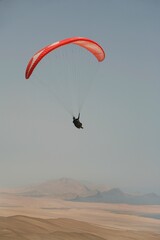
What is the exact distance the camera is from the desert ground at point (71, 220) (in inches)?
213

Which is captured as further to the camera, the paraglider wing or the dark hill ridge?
the dark hill ridge

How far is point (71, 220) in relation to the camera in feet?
19.1

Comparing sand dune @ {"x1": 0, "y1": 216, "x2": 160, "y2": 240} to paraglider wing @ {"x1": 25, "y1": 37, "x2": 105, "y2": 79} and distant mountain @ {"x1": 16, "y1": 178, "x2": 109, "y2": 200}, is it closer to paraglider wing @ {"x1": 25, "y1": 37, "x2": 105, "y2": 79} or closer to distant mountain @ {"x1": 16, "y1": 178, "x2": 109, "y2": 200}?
distant mountain @ {"x1": 16, "y1": 178, "x2": 109, "y2": 200}

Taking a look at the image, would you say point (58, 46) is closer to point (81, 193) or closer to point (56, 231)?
point (56, 231)

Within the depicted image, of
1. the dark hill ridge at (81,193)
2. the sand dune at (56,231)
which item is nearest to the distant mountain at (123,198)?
the dark hill ridge at (81,193)

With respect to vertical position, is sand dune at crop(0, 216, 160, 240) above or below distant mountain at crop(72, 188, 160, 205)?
below

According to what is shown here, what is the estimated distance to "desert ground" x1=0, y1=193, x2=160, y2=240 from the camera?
5422 mm

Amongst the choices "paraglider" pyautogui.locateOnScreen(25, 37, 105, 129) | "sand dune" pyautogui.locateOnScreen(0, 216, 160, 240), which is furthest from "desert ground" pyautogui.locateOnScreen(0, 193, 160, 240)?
"paraglider" pyautogui.locateOnScreen(25, 37, 105, 129)

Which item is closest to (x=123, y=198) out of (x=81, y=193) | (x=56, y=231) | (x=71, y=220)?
(x=81, y=193)

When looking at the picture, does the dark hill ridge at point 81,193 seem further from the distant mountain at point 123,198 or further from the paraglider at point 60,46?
the paraglider at point 60,46

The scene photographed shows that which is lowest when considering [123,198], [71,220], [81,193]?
[71,220]

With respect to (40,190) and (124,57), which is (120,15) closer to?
(124,57)

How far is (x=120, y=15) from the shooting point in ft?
20.1

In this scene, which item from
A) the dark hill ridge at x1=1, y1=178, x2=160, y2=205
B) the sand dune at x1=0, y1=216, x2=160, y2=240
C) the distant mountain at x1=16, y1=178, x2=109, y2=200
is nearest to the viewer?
the sand dune at x1=0, y1=216, x2=160, y2=240
